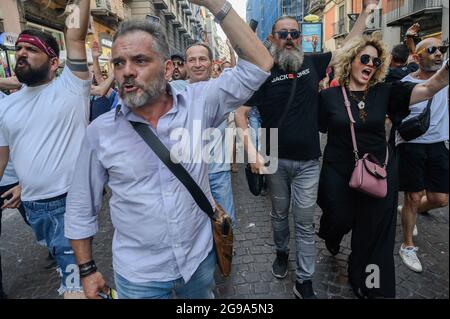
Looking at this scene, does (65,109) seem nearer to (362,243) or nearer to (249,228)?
(362,243)

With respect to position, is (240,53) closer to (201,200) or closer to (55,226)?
(201,200)

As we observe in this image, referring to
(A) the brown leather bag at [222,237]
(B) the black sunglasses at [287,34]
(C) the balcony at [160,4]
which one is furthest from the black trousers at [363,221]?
(C) the balcony at [160,4]

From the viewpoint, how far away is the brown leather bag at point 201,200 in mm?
1475

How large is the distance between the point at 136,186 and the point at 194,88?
592 millimetres

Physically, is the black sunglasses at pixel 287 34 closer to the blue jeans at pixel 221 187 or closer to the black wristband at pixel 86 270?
the blue jeans at pixel 221 187

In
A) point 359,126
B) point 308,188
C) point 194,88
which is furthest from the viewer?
point 308,188

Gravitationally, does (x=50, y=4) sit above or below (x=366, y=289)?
above

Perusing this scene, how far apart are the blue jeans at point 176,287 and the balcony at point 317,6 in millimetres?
40726

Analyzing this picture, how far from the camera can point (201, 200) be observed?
5.17ft

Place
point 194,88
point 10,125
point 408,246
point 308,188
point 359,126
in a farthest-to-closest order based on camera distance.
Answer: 1. point 408,246
2. point 308,188
3. point 359,126
4. point 10,125
5. point 194,88

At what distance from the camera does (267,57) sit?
4.99 feet

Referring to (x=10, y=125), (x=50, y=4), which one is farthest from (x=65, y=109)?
(x=50, y=4)

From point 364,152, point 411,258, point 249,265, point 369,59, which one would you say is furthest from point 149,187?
point 411,258

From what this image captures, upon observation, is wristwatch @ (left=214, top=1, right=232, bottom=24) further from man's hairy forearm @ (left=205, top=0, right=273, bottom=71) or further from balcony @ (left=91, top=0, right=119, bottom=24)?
balcony @ (left=91, top=0, right=119, bottom=24)
